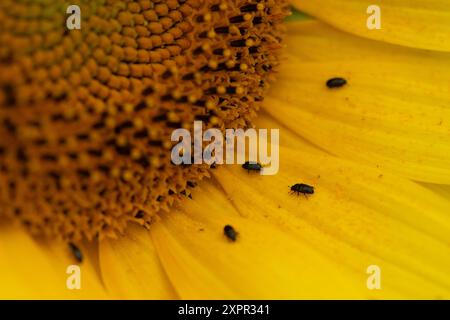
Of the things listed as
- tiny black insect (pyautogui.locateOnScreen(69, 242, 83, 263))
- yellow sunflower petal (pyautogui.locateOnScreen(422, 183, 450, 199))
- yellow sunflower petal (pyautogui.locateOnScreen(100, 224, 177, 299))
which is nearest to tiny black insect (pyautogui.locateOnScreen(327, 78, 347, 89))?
yellow sunflower petal (pyautogui.locateOnScreen(422, 183, 450, 199))

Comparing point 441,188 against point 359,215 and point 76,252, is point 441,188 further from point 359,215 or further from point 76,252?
point 76,252

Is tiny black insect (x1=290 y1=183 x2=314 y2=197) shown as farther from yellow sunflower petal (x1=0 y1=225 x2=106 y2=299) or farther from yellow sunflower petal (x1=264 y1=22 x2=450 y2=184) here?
yellow sunflower petal (x1=0 y1=225 x2=106 y2=299)

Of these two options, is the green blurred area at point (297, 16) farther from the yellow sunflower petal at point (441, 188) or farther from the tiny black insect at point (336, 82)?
the yellow sunflower petal at point (441, 188)

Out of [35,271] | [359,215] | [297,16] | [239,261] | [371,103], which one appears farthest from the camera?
[297,16]

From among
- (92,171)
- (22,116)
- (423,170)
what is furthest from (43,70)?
(423,170)

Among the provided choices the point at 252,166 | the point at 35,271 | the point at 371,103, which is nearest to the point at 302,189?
the point at 252,166

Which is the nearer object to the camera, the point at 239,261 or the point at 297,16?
the point at 239,261

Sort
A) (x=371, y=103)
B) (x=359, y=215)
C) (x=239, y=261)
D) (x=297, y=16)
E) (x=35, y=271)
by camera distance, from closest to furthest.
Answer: (x=35, y=271) < (x=239, y=261) < (x=359, y=215) < (x=371, y=103) < (x=297, y=16)
